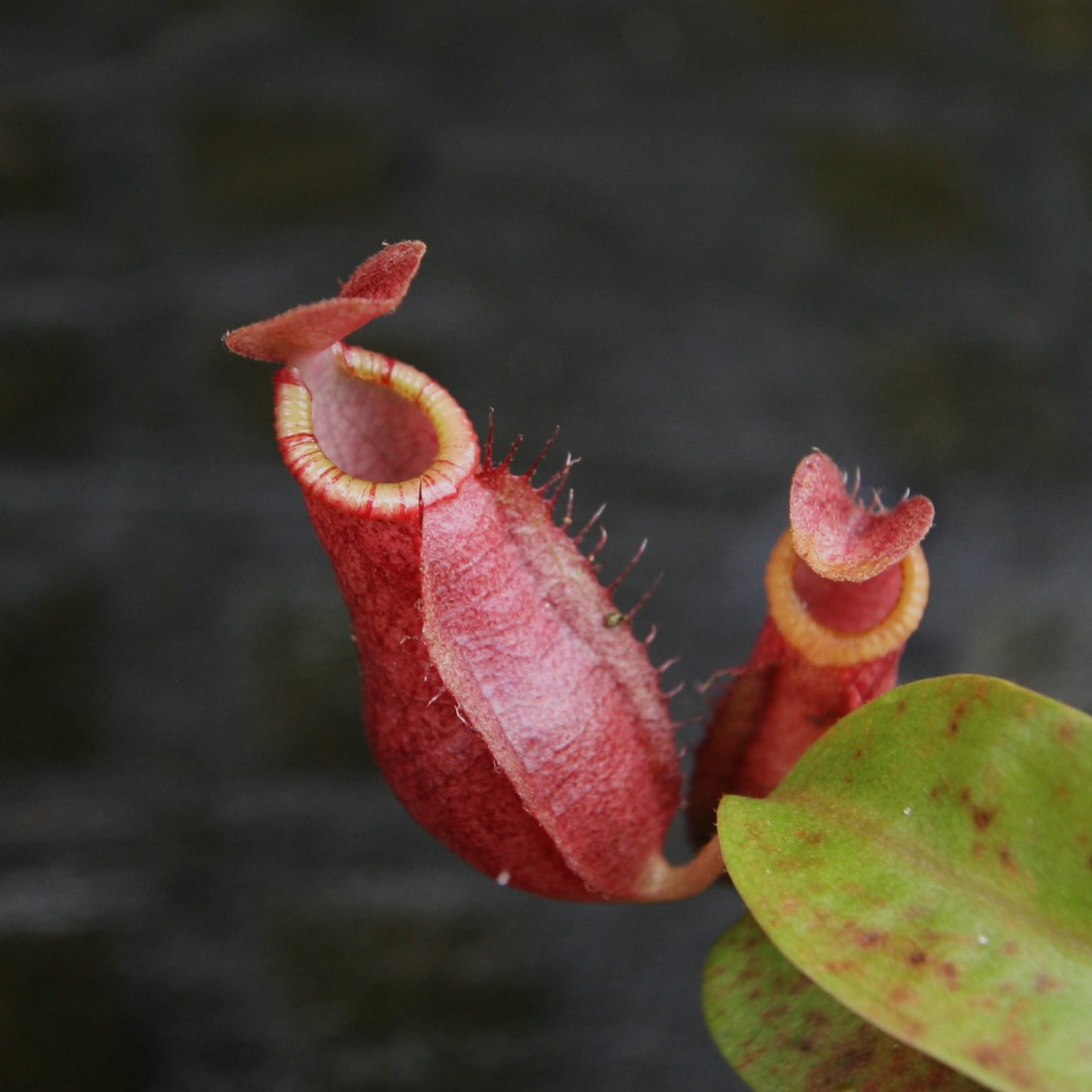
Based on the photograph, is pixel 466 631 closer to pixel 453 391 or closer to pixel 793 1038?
pixel 793 1038

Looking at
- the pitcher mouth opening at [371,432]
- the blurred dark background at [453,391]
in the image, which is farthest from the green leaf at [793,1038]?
the blurred dark background at [453,391]

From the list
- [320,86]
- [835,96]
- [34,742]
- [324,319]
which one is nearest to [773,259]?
[835,96]

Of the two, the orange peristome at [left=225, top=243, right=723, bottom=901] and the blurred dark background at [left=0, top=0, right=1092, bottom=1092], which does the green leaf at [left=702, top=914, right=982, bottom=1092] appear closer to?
the orange peristome at [left=225, top=243, right=723, bottom=901]

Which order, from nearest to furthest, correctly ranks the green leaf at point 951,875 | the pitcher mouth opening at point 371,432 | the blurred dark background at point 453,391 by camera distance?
the green leaf at point 951,875 < the pitcher mouth opening at point 371,432 < the blurred dark background at point 453,391

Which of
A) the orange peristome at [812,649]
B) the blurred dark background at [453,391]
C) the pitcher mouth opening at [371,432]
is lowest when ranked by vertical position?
the blurred dark background at [453,391]

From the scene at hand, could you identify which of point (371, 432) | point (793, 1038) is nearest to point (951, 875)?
point (793, 1038)

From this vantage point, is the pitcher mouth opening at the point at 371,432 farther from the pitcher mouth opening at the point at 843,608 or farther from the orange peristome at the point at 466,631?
the pitcher mouth opening at the point at 843,608

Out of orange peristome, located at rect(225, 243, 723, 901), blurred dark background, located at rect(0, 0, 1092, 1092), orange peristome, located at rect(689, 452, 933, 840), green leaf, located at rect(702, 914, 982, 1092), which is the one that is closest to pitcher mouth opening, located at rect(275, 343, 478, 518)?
orange peristome, located at rect(225, 243, 723, 901)
